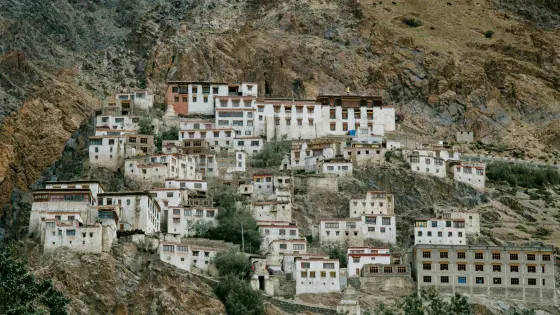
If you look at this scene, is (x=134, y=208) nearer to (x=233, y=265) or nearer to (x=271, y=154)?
(x=233, y=265)

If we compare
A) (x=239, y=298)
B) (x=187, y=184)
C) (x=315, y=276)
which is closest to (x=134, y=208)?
(x=187, y=184)

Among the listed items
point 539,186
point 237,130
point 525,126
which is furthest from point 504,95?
point 237,130

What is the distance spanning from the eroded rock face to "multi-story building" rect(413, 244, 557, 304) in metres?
17.2

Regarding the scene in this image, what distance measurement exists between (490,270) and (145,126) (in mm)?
35439

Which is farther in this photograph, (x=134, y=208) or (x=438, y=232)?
(x=438, y=232)

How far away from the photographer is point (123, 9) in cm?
16612

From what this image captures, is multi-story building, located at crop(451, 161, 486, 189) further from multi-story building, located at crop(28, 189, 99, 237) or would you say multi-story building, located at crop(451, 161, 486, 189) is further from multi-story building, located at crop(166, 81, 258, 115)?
multi-story building, located at crop(28, 189, 99, 237)

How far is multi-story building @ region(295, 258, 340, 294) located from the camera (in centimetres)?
10600

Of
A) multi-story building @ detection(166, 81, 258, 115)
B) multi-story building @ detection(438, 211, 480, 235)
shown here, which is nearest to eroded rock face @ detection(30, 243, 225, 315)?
multi-story building @ detection(438, 211, 480, 235)

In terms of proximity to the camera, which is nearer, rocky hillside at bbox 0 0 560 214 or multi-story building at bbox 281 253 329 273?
multi-story building at bbox 281 253 329 273

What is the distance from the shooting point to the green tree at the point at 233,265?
106 meters

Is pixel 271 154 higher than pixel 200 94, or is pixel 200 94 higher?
pixel 200 94

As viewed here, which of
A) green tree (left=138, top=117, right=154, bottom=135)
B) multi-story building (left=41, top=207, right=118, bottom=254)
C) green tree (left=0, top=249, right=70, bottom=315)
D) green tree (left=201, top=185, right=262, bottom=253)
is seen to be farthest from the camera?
green tree (left=138, top=117, right=154, bottom=135)

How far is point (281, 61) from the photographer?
14662 centimetres
